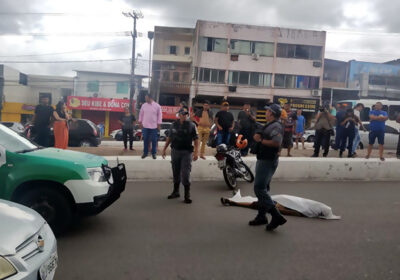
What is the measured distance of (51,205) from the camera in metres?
4.39

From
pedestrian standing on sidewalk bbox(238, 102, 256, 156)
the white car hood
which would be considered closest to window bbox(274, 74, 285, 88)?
pedestrian standing on sidewalk bbox(238, 102, 256, 156)

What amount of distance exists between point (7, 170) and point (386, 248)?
4.72 metres

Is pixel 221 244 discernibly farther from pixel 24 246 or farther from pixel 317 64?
pixel 317 64

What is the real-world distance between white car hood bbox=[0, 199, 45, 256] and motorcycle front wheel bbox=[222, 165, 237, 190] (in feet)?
16.2

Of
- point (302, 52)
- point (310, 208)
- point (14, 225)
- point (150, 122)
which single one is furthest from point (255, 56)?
point (14, 225)

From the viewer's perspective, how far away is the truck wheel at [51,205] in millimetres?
4340

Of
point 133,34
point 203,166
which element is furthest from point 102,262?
point 133,34

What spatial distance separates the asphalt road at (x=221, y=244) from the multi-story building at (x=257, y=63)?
30.9 metres

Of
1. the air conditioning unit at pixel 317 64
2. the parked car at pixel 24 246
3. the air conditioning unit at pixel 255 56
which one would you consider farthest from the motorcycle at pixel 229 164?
the air conditioning unit at pixel 317 64

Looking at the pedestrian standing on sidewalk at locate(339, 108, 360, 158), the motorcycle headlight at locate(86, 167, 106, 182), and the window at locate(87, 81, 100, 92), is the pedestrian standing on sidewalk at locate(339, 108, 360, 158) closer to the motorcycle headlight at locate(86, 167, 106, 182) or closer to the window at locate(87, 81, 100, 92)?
the motorcycle headlight at locate(86, 167, 106, 182)

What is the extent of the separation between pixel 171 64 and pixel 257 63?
10.3 meters

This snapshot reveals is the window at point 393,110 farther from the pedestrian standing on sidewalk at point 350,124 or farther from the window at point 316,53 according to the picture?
the window at point 316,53

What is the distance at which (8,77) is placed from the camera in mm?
42844

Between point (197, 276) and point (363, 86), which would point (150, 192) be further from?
point (363, 86)
